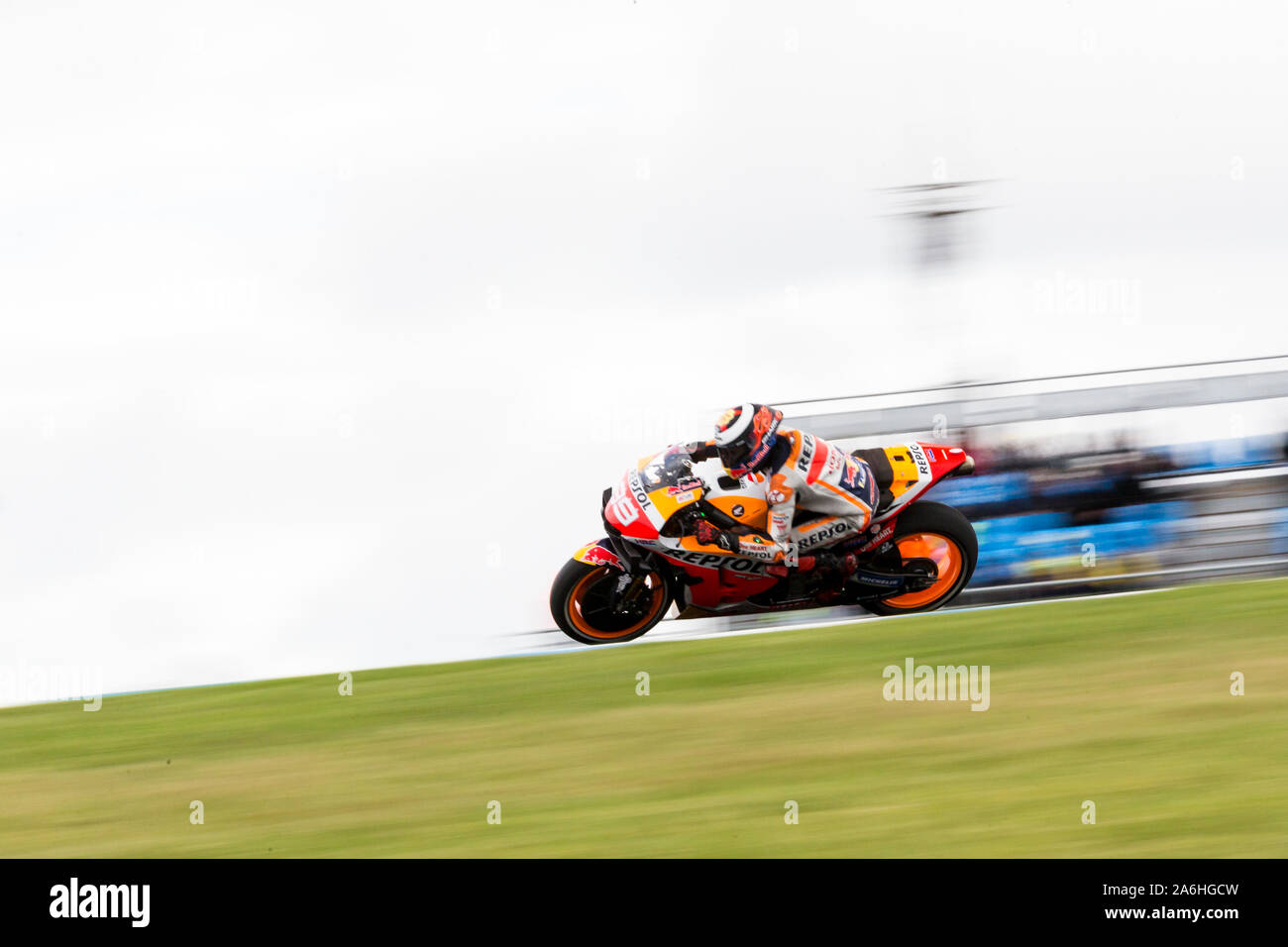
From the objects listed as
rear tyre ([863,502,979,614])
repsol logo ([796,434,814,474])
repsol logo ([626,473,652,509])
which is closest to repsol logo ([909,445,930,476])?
rear tyre ([863,502,979,614])

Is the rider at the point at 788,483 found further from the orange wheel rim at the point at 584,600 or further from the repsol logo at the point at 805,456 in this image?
the orange wheel rim at the point at 584,600

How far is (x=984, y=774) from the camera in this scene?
5195 mm

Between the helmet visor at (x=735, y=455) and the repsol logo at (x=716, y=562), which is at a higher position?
the helmet visor at (x=735, y=455)

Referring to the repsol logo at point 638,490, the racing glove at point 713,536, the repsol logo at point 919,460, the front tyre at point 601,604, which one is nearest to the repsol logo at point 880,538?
the repsol logo at point 919,460

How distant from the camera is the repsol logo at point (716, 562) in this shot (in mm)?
7344

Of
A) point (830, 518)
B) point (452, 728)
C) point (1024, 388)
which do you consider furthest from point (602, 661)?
point (1024, 388)

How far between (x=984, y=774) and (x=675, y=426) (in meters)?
6.83

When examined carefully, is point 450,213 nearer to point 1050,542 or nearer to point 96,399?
point 96,399

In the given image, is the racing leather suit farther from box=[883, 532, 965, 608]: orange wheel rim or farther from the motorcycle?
box=[883, 532, 965, 608]: orange wheel rim

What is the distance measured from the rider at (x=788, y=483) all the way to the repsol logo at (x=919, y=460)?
373mm

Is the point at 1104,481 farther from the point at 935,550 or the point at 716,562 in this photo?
the point at 716,562

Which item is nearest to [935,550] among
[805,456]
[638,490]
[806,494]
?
[806,494]

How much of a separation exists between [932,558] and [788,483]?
1218 mm
